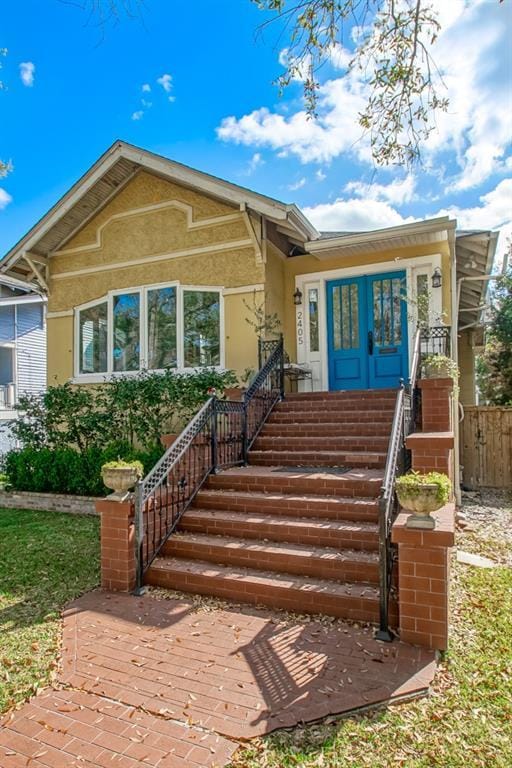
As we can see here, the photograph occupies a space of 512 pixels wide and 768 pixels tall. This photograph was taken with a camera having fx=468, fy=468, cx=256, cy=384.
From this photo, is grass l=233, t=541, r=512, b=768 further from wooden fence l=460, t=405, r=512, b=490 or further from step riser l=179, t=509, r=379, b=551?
wooden fence l=460, t=405, r=512, b=490

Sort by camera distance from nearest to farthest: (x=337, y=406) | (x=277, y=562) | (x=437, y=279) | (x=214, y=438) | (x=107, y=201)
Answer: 1. (x=277, y=562)
2. (x=214, y=438)
3. (x=337, y=406)
4. (x=437, y=279)
5. (x=107, y=201)

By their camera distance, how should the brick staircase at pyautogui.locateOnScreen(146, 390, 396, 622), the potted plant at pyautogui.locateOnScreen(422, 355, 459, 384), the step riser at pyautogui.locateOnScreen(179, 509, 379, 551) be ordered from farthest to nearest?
the potted plant at pyautogui.locateOnScreen(422, 355, 459, 384), the step riser at pyautogui.locateOnScreen(179, 509, 379, 551), the brick staircase at pyautogui.locateOnScreen(146, 390, 396, 622)

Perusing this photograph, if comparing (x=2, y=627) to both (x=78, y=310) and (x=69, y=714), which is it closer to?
(x=69, y=714)

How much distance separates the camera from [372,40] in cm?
444

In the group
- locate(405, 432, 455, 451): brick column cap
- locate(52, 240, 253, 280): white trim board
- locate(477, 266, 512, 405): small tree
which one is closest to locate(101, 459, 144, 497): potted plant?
locate(405, 432, 455, 451): brick column cap

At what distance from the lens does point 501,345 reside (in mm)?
14734

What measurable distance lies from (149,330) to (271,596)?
6.69 meters

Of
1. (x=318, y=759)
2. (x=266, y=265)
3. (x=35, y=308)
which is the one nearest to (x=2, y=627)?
(x=318, y=759)

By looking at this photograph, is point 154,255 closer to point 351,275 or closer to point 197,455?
point 351,275


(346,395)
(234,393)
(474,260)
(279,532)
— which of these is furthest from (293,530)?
(474,260)

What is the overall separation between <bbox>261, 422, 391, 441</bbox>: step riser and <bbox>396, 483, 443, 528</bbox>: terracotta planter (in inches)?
126

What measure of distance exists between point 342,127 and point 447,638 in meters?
4.84

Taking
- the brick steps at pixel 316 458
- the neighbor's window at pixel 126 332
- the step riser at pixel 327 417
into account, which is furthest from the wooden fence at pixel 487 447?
the neighbor's window at pixel 126 332

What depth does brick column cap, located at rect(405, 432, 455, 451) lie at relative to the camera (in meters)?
5.13
